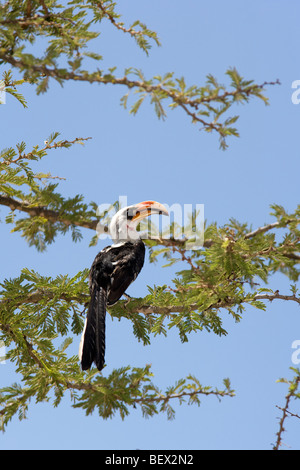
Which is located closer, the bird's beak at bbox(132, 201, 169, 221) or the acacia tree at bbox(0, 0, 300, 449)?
the acacia tree at bbox(0, 0, 300, 449)

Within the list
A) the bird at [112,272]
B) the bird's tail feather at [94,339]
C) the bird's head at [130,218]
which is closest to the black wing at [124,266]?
the bird at [112,272]

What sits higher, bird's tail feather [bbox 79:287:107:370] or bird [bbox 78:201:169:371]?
bird [bbox 78:201:169:371]

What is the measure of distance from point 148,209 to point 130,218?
0.41 meters

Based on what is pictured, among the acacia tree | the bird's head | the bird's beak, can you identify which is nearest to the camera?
the acacia tree

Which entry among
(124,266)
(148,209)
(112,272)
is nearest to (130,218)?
(148,209)

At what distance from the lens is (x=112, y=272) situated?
23.0ft

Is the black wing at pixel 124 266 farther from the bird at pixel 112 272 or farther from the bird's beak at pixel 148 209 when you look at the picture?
the bird's beak at pixel 148 209

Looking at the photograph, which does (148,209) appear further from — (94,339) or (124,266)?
(94,339)

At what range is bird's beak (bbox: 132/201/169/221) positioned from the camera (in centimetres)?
738

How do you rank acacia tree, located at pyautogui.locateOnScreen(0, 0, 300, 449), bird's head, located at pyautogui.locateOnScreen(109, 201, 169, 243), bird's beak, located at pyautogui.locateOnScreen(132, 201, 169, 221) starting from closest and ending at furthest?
acacia tree, located at pyautogui.locateOnScreen(0, 0, 300, 449) → bird's beak, located at pyautogui.locateOnScreen(132, 201, 169, 221) → bird's head, located at pyautogui.locateOnScreen(109, 201, 169, 243)

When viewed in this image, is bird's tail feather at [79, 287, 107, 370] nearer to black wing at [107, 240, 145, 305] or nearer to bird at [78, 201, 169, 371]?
bird at [78, 201, 169, 371]

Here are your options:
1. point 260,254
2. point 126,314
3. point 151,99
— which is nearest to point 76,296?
point 126,314

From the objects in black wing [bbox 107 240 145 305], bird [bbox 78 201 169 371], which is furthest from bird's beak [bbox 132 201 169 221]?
black wing [bbox 107 240 145 305]

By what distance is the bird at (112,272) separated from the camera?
588 cm
